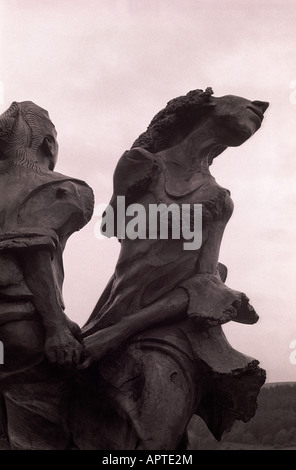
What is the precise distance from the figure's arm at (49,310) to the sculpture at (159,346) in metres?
0.07

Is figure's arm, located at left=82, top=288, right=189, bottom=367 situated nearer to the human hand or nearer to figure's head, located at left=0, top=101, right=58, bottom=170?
the human hand

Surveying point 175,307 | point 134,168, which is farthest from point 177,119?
point 175,307

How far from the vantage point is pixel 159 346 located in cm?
517

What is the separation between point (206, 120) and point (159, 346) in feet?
6.79

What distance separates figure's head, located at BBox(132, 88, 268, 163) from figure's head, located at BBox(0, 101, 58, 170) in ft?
2.67

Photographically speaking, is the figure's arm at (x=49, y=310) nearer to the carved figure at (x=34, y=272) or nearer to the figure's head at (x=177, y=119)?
the carved figure at (x=34, y=272)

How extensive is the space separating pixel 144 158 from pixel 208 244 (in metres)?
0.91

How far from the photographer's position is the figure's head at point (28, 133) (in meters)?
5.70

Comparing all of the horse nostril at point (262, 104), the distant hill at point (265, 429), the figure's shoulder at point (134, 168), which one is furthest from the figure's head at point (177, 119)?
the distant hill at point (265, 429)

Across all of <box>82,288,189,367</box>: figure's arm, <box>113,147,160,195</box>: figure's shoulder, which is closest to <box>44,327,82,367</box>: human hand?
<box>82,288,189,367</box>: figure's arm

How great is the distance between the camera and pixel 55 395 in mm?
5160

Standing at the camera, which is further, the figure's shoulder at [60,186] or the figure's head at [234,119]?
the figure's head at [234,119]

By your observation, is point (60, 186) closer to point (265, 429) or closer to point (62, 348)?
point (62, 348)

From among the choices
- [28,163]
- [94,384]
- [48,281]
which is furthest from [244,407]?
[28,163]
